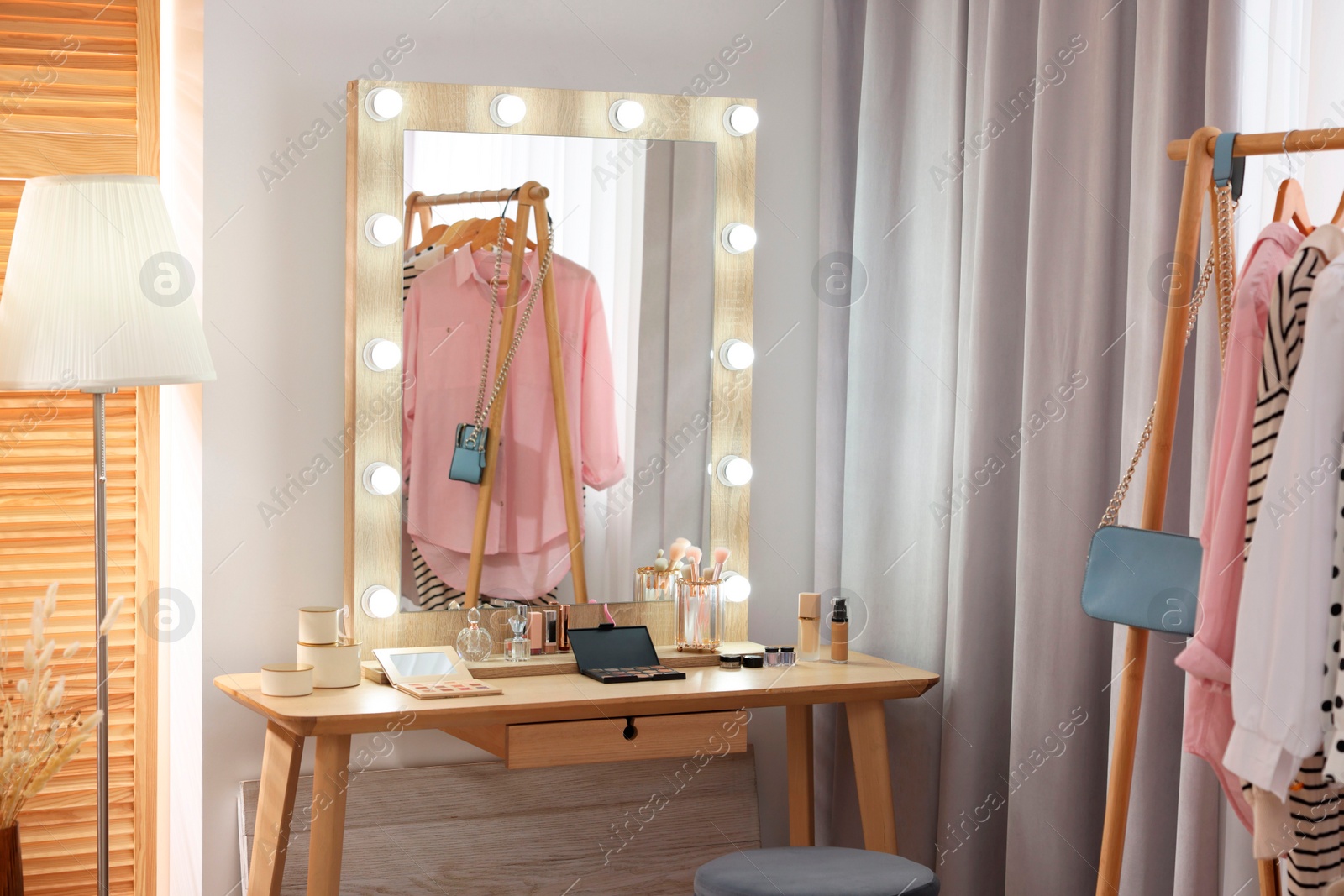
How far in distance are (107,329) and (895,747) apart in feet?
5.71

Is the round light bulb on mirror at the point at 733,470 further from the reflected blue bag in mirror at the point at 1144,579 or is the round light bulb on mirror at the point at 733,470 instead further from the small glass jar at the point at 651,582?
the reflected blue bag in mirror at the point at 1144,579

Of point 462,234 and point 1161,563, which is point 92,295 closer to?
point 462,234

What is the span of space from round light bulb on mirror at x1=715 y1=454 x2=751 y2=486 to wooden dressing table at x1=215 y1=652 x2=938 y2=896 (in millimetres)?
461

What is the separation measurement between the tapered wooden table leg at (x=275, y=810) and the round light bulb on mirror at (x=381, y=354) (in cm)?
72

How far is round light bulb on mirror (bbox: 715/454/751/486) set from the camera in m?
2.70

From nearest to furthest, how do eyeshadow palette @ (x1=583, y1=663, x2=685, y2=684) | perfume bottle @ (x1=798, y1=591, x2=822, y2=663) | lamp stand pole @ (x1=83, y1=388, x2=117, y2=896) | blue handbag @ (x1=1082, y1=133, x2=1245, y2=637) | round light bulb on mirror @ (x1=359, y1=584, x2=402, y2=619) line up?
blue handbag @ (x1=1082, y1=133, x2=1245, y2=637) < lamp stand pole @ (x1=83, y1=388, x2=117, y2=896) < eyeshadow palette @ (x1=583, y1=663, x2=685, y2=684) < round light bulb on mirror @ (x1=359, y1=584, x2=402, y2=619) < perfume bottle @ (x1=798, y1=591, x2=822, y2=663)

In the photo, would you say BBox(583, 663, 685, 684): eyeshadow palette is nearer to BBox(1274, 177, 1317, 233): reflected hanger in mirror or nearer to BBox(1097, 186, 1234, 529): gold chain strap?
BBox(1097, 186, 1234, 529): gold chain strap

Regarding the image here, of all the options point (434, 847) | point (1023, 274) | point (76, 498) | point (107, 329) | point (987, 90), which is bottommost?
point (434, 847)

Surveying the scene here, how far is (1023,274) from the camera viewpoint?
227cm

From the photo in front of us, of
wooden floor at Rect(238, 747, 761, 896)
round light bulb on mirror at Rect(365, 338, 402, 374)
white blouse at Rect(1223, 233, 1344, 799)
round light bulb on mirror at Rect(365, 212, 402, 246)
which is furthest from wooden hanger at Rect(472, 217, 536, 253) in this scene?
white blouse at Rect(1223, 233, 1344, 799)

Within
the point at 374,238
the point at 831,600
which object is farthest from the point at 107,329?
the point at 831,600

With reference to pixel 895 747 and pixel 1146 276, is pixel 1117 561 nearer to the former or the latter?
pixel 1146 276

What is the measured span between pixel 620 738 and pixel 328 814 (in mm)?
518

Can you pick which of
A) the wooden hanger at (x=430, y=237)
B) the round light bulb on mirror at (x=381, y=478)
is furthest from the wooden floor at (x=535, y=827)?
the wooden hanger at (x=430, y=237)
